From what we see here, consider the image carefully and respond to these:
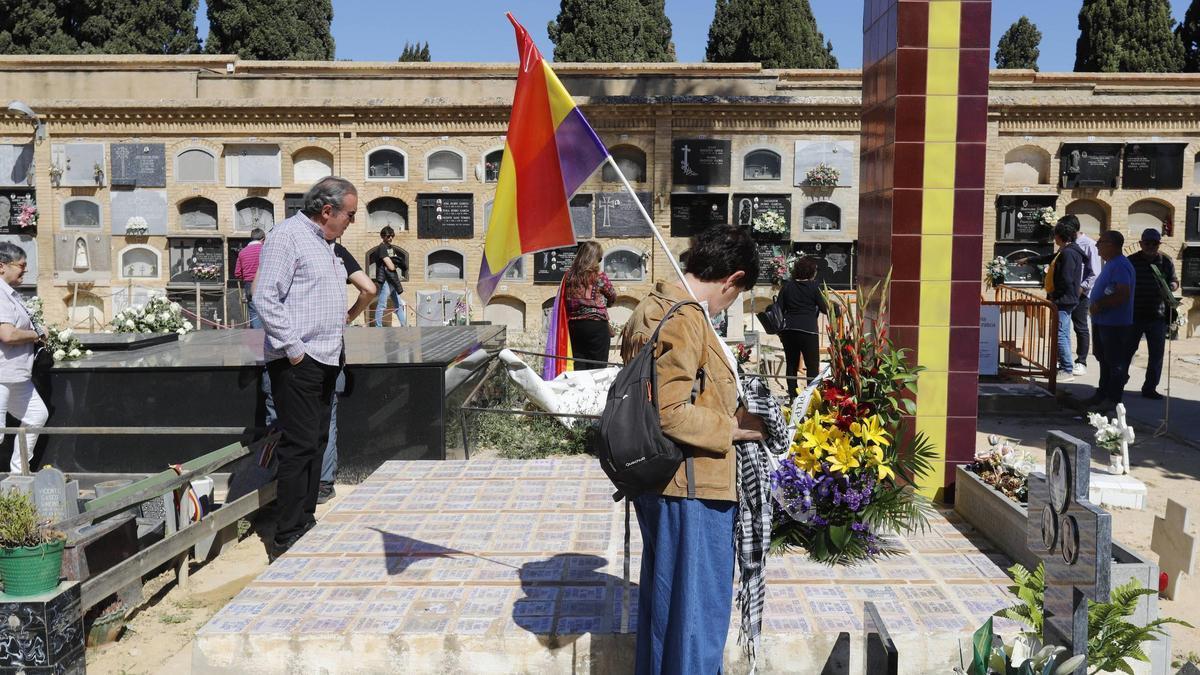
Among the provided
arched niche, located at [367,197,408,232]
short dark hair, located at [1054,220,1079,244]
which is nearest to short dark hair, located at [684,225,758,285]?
short dark hair, located at [1054,220,1079,244]

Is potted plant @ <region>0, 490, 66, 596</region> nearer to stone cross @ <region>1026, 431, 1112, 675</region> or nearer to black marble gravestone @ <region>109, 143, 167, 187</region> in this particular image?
stone cross @ <region>1026, 431, 1112, 675</region>

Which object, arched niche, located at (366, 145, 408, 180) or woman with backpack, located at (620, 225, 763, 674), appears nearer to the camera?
woman with backpack, located at (620, 225, 763, 674)

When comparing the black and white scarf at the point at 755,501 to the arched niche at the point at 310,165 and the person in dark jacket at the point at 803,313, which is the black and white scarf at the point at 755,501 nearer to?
the person in dark jacket at the point at 803,313

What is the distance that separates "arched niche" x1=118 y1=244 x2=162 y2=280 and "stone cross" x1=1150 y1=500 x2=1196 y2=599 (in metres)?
14.3

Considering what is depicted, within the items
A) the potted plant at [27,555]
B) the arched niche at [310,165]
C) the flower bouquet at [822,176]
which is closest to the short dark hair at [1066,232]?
the flower bouquet at [822,176]

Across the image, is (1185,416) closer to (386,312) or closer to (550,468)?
(550,468)

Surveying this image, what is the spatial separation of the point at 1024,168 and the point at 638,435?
13.8 meters

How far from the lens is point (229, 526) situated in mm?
4859

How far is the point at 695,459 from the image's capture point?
2408mm

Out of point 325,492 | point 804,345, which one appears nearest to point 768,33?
point 804,345

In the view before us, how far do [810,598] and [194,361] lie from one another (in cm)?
412

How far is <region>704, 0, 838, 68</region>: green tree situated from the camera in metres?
22.9

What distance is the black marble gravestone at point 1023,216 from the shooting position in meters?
14.2

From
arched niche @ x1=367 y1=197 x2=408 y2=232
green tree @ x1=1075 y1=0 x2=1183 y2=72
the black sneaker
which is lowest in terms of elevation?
the black sneaker
